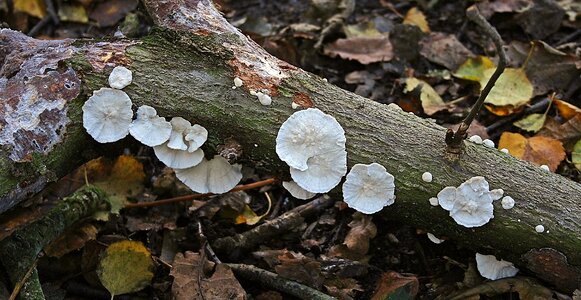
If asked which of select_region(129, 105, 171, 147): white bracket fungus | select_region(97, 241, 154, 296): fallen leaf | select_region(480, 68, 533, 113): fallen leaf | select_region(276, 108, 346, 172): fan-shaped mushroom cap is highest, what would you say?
select_region(276, 108, 346, 172): fan-shaped mushroom cap

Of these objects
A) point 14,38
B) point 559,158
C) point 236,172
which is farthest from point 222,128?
point 559,158

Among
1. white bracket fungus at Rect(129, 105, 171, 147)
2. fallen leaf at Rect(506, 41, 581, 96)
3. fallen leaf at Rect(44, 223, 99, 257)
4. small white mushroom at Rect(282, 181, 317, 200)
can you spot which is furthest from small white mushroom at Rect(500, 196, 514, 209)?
fallen leaf at Rect(44, 223, 99, 257)

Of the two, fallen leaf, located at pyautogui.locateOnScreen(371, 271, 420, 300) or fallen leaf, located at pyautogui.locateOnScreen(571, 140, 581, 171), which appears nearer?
fallen leaf, located at pyautogui.locateOnScreen(371, 271, 420, 300)

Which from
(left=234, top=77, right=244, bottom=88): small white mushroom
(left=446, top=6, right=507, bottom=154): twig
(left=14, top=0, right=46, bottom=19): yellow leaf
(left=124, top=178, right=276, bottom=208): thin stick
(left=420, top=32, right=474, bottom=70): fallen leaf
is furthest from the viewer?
(left=14, top=0, right=46, bottom=19): yellow leaf

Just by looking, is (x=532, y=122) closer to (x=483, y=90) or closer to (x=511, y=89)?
(x=511, y=89)

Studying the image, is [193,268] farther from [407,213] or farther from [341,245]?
[407,213]

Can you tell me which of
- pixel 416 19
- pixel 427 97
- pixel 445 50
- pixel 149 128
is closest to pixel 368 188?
pixel 149 128

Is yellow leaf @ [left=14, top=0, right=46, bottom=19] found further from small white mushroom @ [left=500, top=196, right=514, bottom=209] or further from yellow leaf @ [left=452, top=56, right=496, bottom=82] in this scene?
small white mushroom @ [left=500, top=196, right=514, bottom=209]
